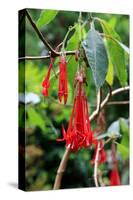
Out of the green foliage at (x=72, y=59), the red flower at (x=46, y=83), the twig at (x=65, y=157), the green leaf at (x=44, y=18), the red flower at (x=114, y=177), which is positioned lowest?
the red flower at (x=114, y=177)

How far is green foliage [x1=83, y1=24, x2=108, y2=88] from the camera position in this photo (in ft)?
8.43

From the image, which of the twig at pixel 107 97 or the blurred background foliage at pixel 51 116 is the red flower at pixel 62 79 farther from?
the twig at pixel 107 97

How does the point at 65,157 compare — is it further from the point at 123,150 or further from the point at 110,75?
the point at 110,75

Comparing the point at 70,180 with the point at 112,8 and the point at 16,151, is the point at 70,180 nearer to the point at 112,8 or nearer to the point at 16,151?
the point at 16,151

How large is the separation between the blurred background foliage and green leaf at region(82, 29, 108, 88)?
0.47 feet

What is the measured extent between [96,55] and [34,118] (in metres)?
0.52

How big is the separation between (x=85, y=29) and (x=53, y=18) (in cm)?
14

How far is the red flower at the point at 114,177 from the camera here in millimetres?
2986

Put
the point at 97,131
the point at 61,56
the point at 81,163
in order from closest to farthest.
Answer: the point at 61,56, the point at 97,131, the point at 81,163

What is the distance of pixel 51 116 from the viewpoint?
124 inches

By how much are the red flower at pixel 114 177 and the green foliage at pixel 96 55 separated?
0.56m

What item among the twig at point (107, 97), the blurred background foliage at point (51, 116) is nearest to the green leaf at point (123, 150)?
the blurred background foliage at point (51, 116)

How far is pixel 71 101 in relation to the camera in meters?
2.86

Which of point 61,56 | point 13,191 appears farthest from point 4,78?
point 13,191
